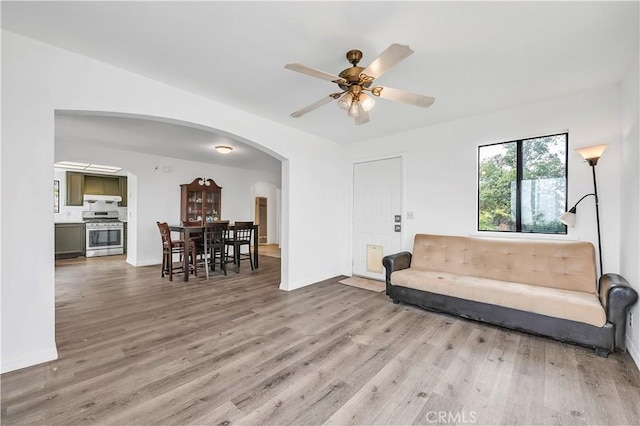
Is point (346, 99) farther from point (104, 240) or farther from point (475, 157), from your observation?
point (104, 240)

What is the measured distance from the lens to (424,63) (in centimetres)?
231

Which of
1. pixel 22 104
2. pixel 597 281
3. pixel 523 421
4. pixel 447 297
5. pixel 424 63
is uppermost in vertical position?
pixel 424 63

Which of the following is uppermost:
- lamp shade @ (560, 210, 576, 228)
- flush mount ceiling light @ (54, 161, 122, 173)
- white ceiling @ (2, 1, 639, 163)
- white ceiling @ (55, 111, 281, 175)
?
white ceiling @ (2, 1, 639, 163)

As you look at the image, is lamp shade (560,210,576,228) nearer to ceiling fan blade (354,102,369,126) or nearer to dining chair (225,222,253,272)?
ceiling fan blade (354,102,369,126)

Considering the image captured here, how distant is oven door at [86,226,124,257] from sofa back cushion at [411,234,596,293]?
7.57 m

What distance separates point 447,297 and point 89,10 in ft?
12.7

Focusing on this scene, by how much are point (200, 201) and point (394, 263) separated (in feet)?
16.9

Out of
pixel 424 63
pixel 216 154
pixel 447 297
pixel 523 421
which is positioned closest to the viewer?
pixel 523 421

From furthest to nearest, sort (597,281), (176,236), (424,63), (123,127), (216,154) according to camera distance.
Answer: (176,236) < (216,154) < (123,127) < (597,281) < (424,63)

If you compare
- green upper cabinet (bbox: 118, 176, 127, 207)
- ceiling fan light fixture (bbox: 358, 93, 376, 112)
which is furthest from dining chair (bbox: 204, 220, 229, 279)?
green upper cabinet (bbox: 118, 176, 127, 207)

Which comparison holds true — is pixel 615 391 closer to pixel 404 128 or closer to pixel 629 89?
pixel 629 89

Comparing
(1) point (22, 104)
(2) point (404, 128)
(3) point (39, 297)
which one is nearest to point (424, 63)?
(2) point (404, 128)

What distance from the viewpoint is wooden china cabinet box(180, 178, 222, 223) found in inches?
251

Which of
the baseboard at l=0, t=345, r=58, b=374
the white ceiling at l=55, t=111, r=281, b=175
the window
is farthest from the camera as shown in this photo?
the white ceiling at l=55, t=111, r=281, b=175
